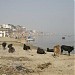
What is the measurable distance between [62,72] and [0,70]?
3.66 meters

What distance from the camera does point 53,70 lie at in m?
14.8

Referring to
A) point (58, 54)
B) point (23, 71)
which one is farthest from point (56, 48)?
point (23, 71)

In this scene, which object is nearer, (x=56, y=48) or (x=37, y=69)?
(x=37, y=69)

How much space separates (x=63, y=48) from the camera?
2709 centimetres

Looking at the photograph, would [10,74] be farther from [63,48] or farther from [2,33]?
[2,33]

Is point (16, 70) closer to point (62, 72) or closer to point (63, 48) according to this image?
point (62, 72)

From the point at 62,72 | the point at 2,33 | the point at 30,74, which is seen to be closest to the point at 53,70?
the point at 62,72

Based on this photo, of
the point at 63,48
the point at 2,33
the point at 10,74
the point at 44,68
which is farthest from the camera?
the point at 2,33

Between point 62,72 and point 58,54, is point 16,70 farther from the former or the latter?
point 58,54

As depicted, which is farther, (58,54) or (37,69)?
(58,54)

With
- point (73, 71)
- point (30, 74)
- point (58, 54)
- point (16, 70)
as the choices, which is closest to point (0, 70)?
point (16, 70)

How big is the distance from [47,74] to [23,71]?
151 centimetres

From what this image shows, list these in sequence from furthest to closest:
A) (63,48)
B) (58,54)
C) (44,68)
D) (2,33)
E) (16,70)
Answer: (2,33), (63,48), (58,54), (44,68), (16,70)

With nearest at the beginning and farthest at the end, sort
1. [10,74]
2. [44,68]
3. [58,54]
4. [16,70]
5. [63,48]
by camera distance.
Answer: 1. [10,74]
2. [16,70]
3. [44,68]
4. [58,54]
5. [63,48]
